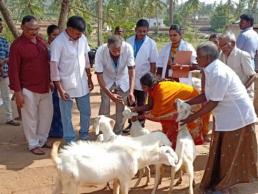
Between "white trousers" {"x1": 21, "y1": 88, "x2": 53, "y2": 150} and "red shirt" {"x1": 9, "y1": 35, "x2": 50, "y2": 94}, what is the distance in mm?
115

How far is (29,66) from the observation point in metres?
5.59

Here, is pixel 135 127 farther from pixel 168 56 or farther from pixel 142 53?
pixel 142 53

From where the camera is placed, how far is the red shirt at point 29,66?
546cm

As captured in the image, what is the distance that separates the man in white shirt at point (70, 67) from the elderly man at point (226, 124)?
160 centimetres

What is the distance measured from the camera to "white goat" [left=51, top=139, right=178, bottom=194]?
408 cm

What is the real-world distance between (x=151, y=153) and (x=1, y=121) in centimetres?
420

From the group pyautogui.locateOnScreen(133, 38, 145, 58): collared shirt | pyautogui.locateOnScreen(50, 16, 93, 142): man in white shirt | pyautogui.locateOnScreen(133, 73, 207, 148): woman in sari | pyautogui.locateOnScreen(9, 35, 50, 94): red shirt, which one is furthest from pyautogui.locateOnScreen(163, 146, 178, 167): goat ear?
pyautogui.locateOnScreen(133, 38, 145, 58): collared shirt

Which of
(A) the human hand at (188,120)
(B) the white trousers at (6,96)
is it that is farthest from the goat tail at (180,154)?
(B) the white trousers at (6,96)

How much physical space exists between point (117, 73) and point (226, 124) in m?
2.02

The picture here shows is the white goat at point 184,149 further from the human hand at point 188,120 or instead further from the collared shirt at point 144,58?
the collared shirt at point 144,58

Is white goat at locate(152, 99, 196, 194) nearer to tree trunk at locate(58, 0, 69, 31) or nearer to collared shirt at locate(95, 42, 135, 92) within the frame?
collared shirt at locate(95, 42, 135, 92)

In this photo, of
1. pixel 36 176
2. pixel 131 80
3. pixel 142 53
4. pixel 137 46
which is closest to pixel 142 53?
pixel 142 53

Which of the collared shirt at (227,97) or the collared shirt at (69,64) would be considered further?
the collared shirt at (69,64)

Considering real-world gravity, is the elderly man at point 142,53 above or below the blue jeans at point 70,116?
above
